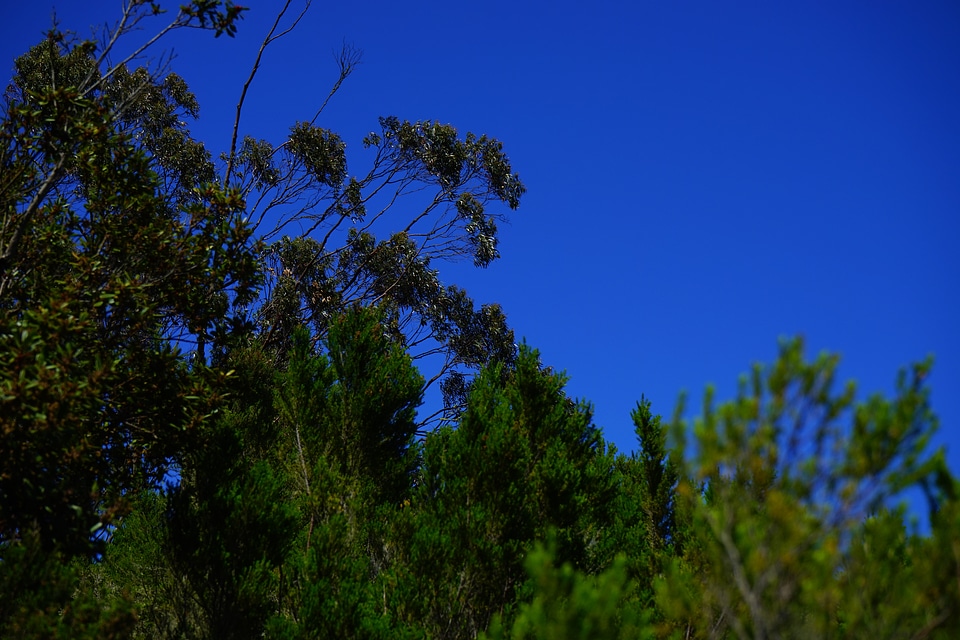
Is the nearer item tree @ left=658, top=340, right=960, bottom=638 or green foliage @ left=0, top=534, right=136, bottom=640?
tree @ left=658, top=340, right=960, bottom=638

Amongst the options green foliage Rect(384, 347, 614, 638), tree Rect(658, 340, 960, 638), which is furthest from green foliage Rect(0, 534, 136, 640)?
tree Rect(658, 340, 960, 638)

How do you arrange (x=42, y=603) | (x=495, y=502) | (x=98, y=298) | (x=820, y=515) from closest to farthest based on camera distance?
1. (x=820, y=515)
2. (x=42, y=603)
3. (x=98, y=298)
4. (x=495, y=502)

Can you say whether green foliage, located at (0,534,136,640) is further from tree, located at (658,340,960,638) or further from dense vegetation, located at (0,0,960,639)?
tree, located at (658,340,960,638)

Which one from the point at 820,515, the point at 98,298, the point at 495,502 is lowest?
the point at 820,515

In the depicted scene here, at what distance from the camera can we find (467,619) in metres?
9.25

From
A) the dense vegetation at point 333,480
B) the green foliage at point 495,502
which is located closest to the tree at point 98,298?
the dense vegetation at point 333,480

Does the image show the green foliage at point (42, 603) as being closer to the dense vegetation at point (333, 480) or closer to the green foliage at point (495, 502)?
the dense vegetation at point (333, 480)

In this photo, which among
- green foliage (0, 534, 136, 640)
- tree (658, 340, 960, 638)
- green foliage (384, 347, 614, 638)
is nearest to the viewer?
tree (658, 340, 960, 638)

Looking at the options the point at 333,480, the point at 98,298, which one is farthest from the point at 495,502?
the point at 98,298

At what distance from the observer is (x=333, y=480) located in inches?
415

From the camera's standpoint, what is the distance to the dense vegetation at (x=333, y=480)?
12.6 ft

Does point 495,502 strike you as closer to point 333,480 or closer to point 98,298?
point 333,480

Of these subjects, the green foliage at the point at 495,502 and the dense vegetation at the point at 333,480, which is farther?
the green foliage at the point at 495,502

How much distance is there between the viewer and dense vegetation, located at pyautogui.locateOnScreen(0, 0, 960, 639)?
12.6 feet
